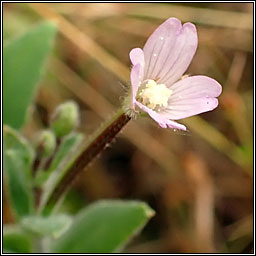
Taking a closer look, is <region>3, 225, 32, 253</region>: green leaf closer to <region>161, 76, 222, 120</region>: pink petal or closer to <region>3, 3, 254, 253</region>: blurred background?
<region>3, 3, 254, 253</region>: blurred background

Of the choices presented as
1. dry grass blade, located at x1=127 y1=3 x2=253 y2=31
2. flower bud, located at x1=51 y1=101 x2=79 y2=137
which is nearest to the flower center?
flower bud, located at x1=51 y1=101 x2=79 y2=137

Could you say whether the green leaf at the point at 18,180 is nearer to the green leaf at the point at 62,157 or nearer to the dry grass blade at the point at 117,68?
the green leaf at the point at 62,157

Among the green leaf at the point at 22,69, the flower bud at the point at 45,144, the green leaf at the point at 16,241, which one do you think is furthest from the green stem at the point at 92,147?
the green leaf at the point at 22,69

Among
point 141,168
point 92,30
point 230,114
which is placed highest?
point 92,30

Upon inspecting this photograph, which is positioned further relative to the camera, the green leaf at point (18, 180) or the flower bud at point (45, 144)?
the green leaf at point (18, 180)

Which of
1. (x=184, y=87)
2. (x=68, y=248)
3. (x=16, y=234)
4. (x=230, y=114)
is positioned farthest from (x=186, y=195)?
(x=184, y=87)

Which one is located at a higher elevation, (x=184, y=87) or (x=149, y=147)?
(x=149, y=147)

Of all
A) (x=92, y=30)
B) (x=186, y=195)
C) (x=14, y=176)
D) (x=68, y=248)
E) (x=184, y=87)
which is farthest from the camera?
(x=92, y=30)

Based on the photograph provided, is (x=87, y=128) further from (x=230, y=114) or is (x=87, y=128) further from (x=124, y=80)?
(x=230, y=114)
